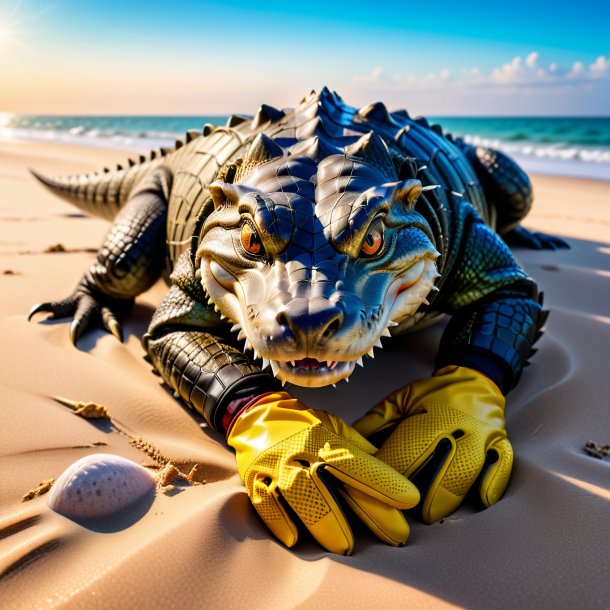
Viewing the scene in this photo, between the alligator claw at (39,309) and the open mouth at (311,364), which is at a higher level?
the open mouth at (311,364)

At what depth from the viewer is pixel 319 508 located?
4.90 ft

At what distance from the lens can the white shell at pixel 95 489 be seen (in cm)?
151

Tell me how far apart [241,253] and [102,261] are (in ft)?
5.17

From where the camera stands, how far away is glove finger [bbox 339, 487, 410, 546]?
4.91ft

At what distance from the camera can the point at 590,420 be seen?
2.07m

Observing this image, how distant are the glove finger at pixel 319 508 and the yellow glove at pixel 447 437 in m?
0.27

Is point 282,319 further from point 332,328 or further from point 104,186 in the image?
point 104,186

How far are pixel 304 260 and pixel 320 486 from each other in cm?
62

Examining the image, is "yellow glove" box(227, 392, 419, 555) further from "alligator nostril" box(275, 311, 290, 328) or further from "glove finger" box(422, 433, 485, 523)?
"alligator nostril" box(275, 311, 290, 328)

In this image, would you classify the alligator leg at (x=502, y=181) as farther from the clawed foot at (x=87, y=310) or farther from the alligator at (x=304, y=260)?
the clawed foot at (x=87, y=310)

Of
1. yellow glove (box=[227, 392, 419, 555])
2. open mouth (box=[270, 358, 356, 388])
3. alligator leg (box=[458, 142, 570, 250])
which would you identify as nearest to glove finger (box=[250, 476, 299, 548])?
yellow glove (box=[227, 392, 419, 555])

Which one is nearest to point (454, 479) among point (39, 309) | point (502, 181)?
point (39, 309)

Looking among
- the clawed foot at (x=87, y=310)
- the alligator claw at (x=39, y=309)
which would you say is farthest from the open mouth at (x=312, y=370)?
the alligator claw at (x=39, y=309)

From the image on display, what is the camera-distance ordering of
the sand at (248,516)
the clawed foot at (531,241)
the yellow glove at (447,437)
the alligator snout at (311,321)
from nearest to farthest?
the sand at (248,516) < the alligator snout at (311,321) < the yellow glove at (447,437) < the clawed foot at (531,241)
